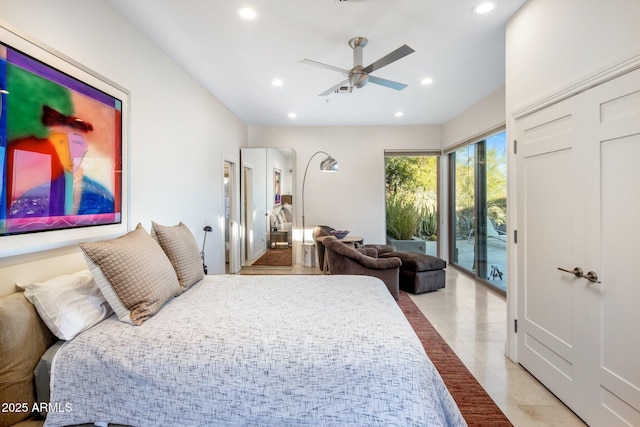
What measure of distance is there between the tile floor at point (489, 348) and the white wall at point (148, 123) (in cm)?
298

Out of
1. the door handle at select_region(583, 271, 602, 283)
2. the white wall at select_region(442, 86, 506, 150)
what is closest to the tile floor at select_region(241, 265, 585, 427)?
the door handle at select_region(583, 271, 602, 283)

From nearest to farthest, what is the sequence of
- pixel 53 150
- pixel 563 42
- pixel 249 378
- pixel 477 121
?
1. pixel 249 378
2. pixel 53 150
3. pixel 563 42
4. pixel 477 121

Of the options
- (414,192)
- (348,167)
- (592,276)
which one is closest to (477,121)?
(414,192)

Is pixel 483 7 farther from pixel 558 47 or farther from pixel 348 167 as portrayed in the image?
pixel 348 167

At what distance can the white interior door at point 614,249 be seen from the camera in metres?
1.46

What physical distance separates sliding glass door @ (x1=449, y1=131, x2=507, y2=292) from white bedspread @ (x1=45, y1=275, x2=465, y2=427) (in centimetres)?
359

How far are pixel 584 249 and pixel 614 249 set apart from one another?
0.58 ft

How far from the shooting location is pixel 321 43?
2.82m

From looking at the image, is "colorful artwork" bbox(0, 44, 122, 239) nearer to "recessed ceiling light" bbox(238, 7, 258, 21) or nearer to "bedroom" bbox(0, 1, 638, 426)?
"bedroom" bbox(0, 1, 638, 426)

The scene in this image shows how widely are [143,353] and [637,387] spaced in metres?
2.38

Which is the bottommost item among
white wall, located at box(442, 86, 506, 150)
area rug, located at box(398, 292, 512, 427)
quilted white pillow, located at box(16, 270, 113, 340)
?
area rug, located at box(398, 292, 512, 427)

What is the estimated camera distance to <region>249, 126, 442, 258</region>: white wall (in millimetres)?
6031

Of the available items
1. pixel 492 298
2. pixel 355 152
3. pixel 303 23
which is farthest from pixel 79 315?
pixel 355 152

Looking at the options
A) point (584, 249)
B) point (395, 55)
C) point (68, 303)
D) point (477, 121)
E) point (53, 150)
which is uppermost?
point (477, 121)
